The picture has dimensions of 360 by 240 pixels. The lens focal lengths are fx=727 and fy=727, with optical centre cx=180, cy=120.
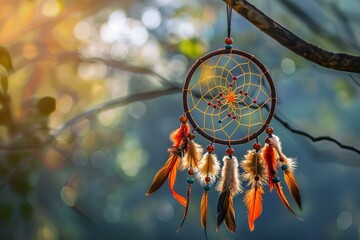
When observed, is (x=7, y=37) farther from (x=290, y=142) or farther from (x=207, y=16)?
(x=290, y=142)

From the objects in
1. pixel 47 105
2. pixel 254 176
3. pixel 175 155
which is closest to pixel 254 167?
pixel 254 176

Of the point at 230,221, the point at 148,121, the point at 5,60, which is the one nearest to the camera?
the point at 230,221

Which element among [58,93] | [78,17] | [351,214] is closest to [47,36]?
[78,17]

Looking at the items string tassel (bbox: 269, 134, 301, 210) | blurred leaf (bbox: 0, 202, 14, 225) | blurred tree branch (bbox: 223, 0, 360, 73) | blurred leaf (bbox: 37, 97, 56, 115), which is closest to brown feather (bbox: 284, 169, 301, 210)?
string tassel (bbox: 269, 134, 301, 210)

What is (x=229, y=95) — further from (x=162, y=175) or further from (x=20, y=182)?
(x=20, y=182)

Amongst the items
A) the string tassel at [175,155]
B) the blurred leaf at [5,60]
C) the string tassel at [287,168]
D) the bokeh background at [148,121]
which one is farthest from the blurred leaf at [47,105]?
the bokeh background at [148,121]

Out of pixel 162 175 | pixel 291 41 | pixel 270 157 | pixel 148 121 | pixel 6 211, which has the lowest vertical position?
pixel 148 121
